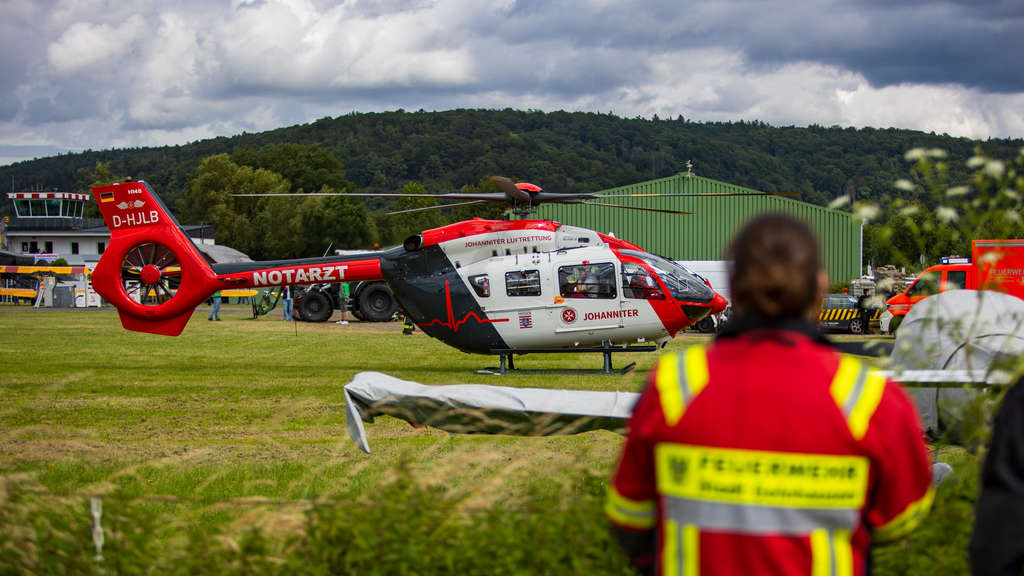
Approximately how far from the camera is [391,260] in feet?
48.0

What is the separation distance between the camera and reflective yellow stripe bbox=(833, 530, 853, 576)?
6.28ft

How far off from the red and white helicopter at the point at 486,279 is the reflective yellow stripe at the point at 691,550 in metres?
11.7

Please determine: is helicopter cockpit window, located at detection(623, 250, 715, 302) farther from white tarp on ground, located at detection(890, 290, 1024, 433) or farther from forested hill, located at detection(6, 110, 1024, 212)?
forested hill, located at detection(6, 110, 1024, 212)

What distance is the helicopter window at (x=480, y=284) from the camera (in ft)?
46.6

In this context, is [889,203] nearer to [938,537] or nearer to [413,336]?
[938,537]

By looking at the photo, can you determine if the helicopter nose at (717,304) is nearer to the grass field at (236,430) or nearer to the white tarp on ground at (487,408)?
the grass field at (236,430)

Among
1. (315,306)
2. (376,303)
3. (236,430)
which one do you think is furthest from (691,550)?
(315,306)

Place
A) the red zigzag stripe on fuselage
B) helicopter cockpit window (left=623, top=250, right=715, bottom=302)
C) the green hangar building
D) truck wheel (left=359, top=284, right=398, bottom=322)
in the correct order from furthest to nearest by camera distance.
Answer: the green hangar building → truck wheel (left=359, top=284, right=398, bottom=322) → the red zigzag stripe on fuselage → helicopter cockpit window (left=623, top=250, right=715, bottom=302)

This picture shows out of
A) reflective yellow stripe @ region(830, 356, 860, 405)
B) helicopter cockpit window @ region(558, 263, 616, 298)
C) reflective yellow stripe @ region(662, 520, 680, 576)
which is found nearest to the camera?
reflective yellow stripe @ region(830, 356, 860, 405)

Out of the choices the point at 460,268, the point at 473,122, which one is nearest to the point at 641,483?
the point at 460,268

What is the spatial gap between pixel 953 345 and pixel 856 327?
2456 centimetres

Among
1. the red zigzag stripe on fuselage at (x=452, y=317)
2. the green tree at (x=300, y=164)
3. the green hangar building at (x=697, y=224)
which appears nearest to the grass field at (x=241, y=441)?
the red zigzag stripe on fuselage at (x=452, y=317)

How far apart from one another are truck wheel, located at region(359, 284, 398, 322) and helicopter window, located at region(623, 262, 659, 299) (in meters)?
18.9

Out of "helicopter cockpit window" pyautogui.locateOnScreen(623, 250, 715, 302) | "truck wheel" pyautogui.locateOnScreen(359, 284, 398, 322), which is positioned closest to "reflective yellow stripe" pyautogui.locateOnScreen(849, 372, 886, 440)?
"helicopter cockpit window" pyautogui.locateOnScreen(623, 250, 715, 302)
